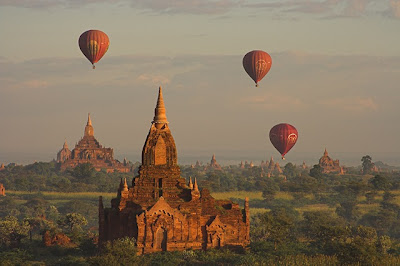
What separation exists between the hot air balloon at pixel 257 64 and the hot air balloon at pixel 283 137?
46.9ft

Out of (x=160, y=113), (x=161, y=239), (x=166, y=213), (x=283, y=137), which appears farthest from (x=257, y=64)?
(x=161, y=239)

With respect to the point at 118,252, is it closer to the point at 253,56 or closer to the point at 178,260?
A: the point at 178,260

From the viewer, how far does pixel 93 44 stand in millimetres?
135750

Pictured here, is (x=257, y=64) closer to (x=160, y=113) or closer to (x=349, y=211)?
(x=349, y=211)

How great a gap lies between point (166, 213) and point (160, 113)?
39.6ft

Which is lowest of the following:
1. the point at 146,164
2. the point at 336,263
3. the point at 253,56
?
the point at 336,263

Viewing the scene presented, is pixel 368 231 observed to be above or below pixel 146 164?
below

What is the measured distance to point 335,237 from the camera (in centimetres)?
9200

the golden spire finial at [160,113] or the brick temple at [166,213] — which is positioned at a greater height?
the golden spire finial at [160,113]

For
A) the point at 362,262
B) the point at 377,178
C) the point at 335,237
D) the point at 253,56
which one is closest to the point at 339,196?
the point at 377,178

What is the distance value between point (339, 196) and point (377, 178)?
341 inches

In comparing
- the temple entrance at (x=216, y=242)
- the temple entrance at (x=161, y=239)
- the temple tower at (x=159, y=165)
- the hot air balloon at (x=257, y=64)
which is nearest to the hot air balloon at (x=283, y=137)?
the hot air balloon at (x=257, y=64)

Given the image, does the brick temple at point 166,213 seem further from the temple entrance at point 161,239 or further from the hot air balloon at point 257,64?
the hot air balloon at point 257,64

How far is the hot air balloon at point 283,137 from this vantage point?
14812 centimetres
